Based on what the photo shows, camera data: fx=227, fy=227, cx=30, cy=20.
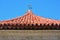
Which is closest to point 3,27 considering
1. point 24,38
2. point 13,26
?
point 13,26

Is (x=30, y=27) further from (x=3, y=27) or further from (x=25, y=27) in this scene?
(x=3, y=27)

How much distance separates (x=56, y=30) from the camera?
1033 centimetres

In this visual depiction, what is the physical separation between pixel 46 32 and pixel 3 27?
1.98 metres

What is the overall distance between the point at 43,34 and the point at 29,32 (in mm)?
660

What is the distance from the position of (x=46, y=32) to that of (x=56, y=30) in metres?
0.47

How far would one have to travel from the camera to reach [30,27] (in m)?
10.1

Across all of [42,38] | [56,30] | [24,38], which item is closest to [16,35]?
[24,38]

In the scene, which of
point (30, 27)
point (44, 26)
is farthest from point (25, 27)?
point (44, 26)

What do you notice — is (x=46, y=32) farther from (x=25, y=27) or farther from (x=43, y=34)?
(x=25, y=27)

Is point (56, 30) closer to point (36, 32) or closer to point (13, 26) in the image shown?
point (36, 32)

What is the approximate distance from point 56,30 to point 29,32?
1.24 metres

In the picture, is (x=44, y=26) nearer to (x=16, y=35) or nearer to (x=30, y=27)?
(x=30, y=27)

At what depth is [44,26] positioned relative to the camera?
1009cm

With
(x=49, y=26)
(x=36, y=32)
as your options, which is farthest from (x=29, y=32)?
(x=49, y=26)
